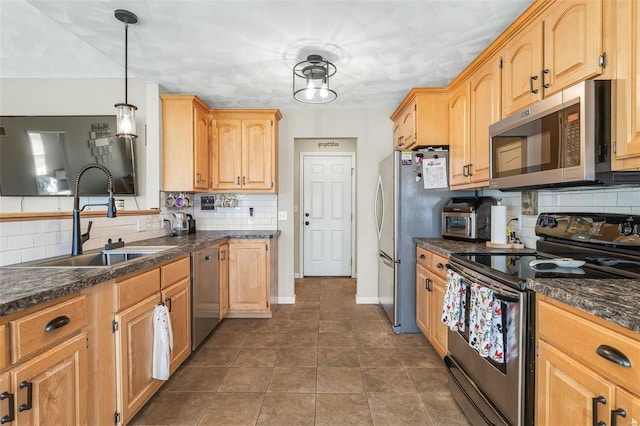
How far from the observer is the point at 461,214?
2531mm

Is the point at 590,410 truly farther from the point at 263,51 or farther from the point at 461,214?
the point at 263,51

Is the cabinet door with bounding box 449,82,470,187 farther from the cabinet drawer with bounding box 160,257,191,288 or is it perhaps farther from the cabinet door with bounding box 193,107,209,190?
the cabinet door with bounding box 193,107,209,190

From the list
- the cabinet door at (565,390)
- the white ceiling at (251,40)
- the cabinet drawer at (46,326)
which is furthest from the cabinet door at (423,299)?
the cabinet drawer at (46,326)

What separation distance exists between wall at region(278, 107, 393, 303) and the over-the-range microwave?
191cm

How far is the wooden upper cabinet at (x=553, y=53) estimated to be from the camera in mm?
1303

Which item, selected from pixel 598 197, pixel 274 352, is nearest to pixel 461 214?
pixel 598 197

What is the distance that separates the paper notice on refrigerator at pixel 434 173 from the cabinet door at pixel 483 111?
0.39m

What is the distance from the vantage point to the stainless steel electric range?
1229 millimetres

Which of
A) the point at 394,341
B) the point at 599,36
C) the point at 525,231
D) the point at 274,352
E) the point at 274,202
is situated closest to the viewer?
the point at 599,36

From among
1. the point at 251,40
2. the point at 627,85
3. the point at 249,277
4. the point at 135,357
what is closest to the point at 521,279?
the point at 627,85

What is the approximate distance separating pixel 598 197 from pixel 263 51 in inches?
92.6

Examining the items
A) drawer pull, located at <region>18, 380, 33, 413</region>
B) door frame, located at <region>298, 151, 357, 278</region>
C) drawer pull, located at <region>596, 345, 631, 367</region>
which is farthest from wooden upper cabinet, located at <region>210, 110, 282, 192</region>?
drawer pull, located at <region>596, 345, 631, 367</region>

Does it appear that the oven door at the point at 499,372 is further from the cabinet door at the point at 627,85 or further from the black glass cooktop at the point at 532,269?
the cabinet door at the point at 627,85

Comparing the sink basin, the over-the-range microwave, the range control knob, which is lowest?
the sink basin
